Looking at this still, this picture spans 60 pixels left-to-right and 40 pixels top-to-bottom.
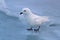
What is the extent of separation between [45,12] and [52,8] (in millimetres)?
270

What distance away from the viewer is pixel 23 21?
2.83 m

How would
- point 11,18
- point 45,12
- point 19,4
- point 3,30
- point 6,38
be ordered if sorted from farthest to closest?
point 19,4 < point 45,12 < point 11,18 < point 3,30 < point 6,38

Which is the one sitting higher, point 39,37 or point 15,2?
point 15,2

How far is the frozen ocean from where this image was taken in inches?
107

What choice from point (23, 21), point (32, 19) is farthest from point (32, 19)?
point (23, 21)

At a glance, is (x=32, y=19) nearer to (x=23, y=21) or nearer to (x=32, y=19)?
(x=32, y=19)

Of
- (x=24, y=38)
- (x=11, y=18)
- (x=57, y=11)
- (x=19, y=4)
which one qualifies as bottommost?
(x=24, y=38)

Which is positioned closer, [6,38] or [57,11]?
[6,38]

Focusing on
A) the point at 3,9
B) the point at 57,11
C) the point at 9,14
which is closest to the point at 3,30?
the point at 9,14

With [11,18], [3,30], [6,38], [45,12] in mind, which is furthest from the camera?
[45,12]

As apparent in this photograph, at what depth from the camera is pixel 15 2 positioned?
3994 mm

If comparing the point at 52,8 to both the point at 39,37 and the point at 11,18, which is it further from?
the point at 39,37

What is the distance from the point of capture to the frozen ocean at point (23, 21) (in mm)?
2713

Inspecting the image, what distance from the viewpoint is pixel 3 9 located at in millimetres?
3621
